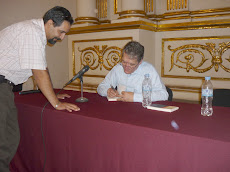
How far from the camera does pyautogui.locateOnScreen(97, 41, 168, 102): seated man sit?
213cm

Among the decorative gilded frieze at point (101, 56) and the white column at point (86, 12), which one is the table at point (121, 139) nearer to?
the decorative gilded frieze at point (101, 56)

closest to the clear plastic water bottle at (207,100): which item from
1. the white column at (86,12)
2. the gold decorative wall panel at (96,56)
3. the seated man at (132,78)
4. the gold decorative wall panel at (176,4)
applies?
the seated man at (132,78)

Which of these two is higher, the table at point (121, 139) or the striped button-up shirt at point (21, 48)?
the striped button-up shirt at point (21, 48)

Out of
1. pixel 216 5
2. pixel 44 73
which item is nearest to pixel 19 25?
pixel 44 73

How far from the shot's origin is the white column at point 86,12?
494cm

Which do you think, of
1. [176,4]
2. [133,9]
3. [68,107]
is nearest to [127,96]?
[68,107]

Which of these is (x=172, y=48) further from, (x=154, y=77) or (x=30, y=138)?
(x=30, y=138)

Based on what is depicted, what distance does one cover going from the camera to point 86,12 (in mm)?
4945

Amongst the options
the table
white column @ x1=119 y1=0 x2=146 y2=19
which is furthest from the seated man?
white column @ x1=119 y1=0 x2=146 y2=19

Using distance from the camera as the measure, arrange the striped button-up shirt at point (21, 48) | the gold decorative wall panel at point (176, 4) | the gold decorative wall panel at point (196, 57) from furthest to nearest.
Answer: the gold decorative wall panel at point (176, 4) → the gold decorative wall panel at point (196, 57) → the striped button-up shirt at point (21, 48)

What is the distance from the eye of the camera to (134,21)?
155 inches

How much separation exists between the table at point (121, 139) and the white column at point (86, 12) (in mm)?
3259

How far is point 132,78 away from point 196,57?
191 centimetres

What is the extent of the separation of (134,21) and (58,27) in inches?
91.5
